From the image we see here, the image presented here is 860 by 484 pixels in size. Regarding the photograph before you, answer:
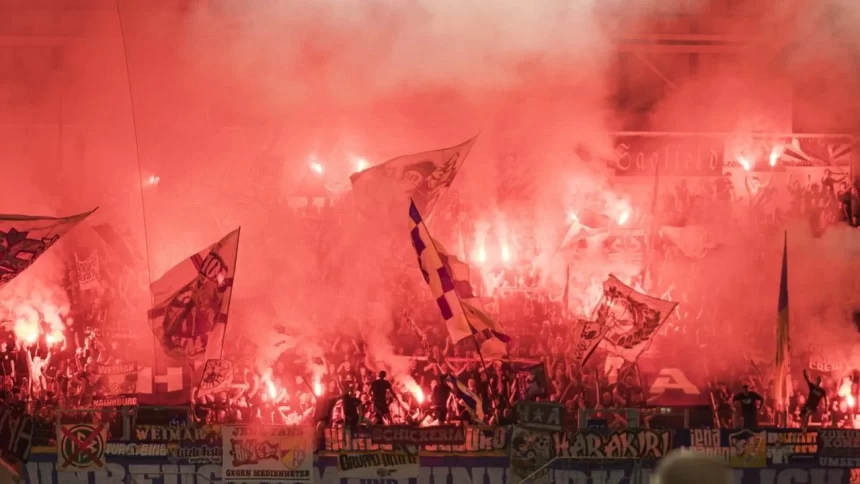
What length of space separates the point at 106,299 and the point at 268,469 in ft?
11.5

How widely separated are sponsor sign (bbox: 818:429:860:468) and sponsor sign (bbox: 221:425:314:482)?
311 cm

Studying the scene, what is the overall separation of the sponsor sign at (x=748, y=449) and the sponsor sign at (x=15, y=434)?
4293 mm

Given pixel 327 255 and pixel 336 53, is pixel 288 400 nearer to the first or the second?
pixel 327 255

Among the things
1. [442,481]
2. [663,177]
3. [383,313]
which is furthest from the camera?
[663,177]

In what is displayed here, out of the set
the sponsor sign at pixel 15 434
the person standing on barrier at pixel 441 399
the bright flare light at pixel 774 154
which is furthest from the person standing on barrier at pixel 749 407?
the sponsor sign at pixel 15 434

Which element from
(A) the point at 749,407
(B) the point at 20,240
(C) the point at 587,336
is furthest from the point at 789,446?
(B) the point at 20,240

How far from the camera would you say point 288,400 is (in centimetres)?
762

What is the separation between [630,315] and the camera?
Answer: 22.0 ft

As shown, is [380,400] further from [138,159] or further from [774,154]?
[774,154]

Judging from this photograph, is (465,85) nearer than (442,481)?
No

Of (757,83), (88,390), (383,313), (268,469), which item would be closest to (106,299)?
(88,390)

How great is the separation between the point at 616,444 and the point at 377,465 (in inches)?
57.2

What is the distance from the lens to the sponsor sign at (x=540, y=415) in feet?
18.5

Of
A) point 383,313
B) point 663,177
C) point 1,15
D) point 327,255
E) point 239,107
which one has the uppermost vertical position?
point 1,15
